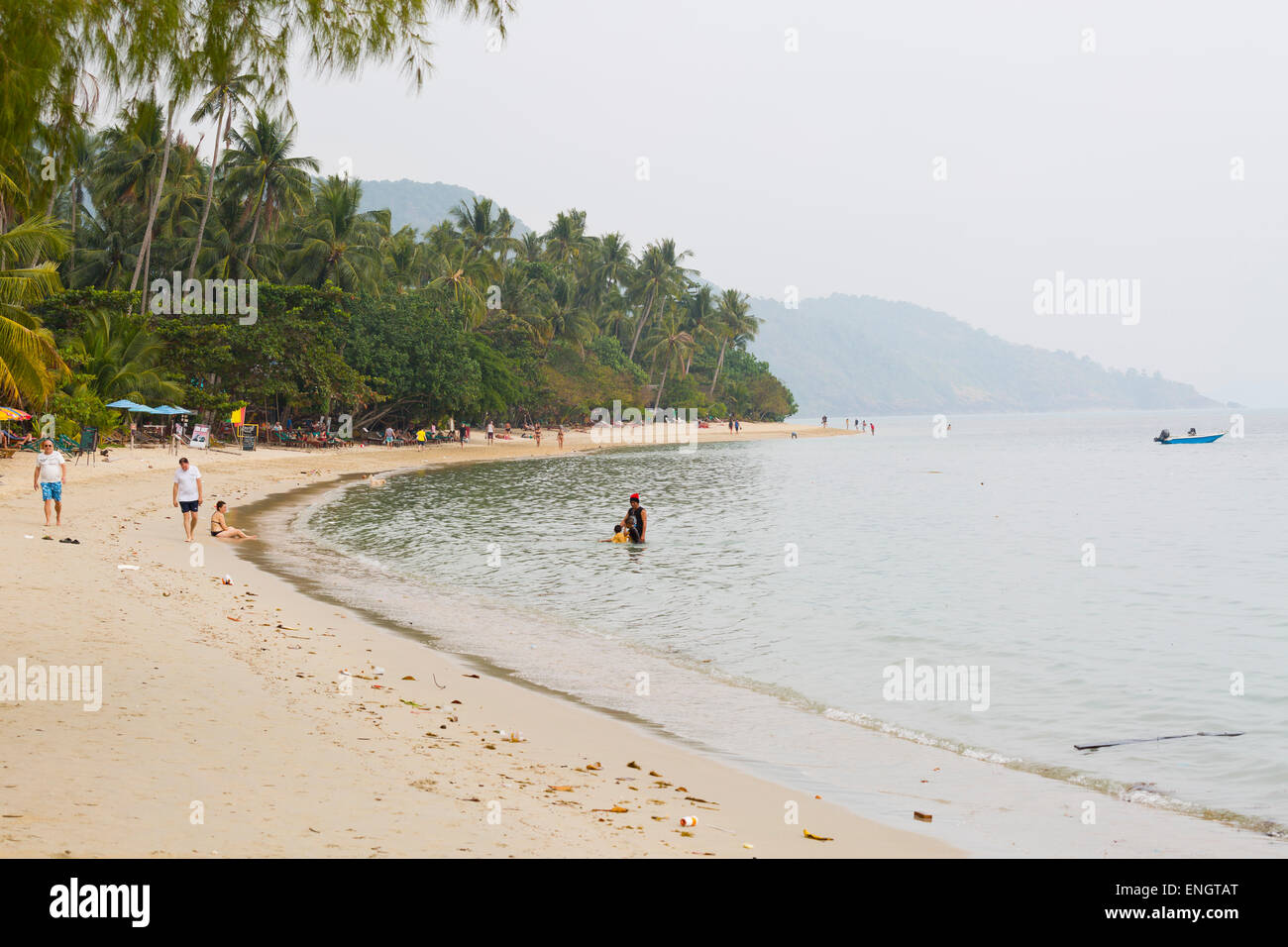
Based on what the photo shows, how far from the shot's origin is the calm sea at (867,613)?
9.27m

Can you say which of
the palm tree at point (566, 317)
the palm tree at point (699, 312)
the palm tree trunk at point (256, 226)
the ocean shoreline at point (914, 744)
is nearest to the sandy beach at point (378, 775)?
the ocean shoreline at point (914, 744)

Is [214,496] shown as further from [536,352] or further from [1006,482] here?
[536,352]

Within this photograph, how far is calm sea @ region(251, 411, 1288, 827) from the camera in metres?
9.27

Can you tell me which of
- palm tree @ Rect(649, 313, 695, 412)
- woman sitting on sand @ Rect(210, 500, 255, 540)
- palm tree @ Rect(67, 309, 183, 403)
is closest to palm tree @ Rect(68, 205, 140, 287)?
palm tree @ Rect(67, 309, 183, 403)

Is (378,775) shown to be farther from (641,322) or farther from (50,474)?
(641,322)

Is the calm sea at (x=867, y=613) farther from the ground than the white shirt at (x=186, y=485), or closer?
closer

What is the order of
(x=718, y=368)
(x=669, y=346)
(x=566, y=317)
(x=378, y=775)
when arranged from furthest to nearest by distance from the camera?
(x=718, y=368), (x=669, y=346), (x=566, y=317), (x=378, y=775)

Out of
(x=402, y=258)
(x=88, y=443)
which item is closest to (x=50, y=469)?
(x=88, y=443)

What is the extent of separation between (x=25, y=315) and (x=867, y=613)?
79.4 feet

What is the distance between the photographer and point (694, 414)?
111 m

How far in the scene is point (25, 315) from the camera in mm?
27109

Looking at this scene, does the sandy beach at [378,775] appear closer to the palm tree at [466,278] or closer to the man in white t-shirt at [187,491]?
the man in white t-shirt at [187,491]

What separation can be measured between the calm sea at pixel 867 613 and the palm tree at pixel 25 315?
7.13 m

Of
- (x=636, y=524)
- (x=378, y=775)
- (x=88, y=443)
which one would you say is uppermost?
(x=88, y=443)
